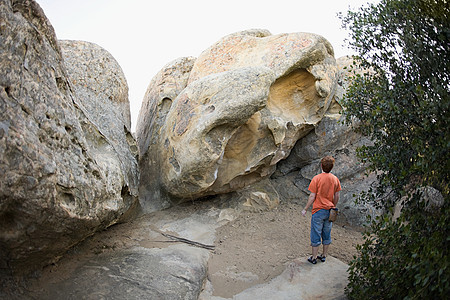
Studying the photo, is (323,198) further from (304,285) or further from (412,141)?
(412,141)

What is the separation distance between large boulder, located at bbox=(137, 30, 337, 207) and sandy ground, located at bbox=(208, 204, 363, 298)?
0.95 meters

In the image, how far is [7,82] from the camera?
319 centimetres

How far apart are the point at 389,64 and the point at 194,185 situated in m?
3.86

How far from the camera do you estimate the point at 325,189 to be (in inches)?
203

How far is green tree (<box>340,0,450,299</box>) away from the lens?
2936 mm

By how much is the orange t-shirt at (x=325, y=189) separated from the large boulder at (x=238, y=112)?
5.84 ft

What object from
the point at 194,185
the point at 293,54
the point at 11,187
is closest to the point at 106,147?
the point at 194,185

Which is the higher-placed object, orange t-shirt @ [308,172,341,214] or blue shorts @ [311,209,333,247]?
orange t-shirt @ [308,172,341,214]

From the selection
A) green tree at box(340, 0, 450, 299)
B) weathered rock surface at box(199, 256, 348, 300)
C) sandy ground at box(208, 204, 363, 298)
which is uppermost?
green tree at box(340, 0, 450, 299)

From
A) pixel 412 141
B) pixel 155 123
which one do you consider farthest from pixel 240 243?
pixel 412 141

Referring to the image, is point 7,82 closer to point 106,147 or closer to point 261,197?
point 106,147

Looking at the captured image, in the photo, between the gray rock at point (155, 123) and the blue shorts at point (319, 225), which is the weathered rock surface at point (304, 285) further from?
the gray rock at point (155, 123)

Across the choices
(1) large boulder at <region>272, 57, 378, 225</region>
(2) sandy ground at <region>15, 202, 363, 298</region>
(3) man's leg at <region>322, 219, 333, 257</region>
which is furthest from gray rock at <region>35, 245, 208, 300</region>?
(1) large boulder at <region>272, 57, 378, 225</region>

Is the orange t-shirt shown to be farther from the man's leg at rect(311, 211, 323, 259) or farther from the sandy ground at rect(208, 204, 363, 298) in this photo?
the sandy ground at rect(208, 204, 363, 298)
